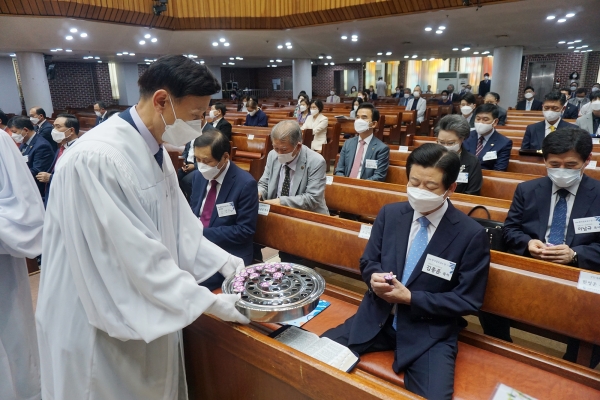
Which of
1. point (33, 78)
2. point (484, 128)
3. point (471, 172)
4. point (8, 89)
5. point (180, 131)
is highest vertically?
point (33, 78)

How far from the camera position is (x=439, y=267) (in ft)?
5.41

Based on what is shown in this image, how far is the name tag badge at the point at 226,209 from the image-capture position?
96.9 inches

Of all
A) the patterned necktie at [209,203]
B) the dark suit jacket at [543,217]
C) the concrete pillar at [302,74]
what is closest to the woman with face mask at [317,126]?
the patterned necktie at [209,203]

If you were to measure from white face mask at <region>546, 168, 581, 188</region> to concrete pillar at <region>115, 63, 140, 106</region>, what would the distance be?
18165 millimetres

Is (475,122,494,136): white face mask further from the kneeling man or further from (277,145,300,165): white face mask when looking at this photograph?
the kneeling man

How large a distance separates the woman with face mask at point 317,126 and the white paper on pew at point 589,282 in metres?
5.27

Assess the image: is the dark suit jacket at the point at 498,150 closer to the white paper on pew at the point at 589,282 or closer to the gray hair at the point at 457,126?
the gray hair at the point at 457,126

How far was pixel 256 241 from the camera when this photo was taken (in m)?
2.79

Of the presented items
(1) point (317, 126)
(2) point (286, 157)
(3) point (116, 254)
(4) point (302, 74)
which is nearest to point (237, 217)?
(2) point (286, 157)

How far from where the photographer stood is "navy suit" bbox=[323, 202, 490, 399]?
5.11ft

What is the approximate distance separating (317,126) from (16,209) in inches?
213

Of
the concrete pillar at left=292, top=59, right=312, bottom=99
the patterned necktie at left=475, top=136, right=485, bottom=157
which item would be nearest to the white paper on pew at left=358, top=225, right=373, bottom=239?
the patterned necktie at left=475, top=136, right=485, bottom=157

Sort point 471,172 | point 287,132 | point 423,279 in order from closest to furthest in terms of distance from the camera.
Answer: point 423,279 → point 287,132 → point 471,172

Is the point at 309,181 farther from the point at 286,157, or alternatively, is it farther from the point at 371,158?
the point at 371,158
